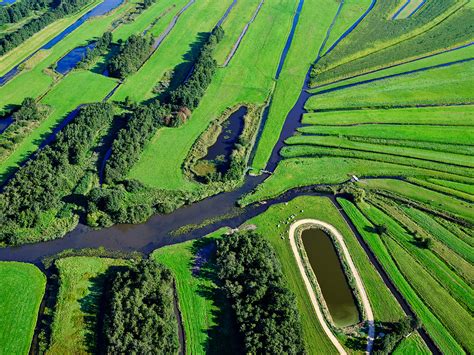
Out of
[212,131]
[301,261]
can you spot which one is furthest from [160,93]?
[301,261]

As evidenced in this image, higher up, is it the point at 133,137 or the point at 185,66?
the point at 185,66

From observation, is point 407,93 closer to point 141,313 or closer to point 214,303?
point 214,303

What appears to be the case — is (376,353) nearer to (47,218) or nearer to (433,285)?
(433,285)

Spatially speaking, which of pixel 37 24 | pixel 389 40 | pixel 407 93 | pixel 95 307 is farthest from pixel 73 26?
pixel 95 307

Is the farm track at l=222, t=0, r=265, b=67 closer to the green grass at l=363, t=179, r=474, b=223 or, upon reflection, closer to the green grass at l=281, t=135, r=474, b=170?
the green grass at l=281, t=135, r=474, b=170

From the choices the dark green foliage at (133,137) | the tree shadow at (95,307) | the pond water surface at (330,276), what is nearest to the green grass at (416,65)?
the dark green foliage at (133,137)

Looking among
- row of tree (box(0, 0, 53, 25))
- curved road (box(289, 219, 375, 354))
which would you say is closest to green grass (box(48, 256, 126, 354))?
curved road (box(289, 219, 375, 354))
